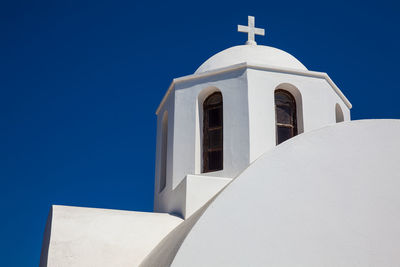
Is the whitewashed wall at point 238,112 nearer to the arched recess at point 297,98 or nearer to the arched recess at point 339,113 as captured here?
the arched recess at point 297,98

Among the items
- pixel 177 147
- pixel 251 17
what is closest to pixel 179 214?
pixel 177 147

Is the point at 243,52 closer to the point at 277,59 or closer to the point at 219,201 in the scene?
the point at 277,59

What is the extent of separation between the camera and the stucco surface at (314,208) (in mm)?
3920

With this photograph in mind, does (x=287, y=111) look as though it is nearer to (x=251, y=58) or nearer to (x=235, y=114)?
(x=235, y=114)

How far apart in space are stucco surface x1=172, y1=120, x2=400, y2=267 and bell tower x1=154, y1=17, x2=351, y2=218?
9.17 ft

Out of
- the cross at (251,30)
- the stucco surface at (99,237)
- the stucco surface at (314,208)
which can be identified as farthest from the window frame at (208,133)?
the stucco surface at (314,208)

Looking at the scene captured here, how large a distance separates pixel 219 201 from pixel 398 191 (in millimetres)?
1460

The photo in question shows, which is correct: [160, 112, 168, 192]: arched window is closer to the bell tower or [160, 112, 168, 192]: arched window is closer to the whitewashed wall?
the bell tower

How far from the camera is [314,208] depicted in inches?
163

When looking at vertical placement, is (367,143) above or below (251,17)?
below

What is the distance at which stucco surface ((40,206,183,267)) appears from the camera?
562cm

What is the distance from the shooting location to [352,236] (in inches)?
158

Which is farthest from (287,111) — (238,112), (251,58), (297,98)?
(251,58)

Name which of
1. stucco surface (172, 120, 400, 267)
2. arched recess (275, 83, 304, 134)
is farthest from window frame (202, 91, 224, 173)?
stucco surface (172, 120, 400, 267)
